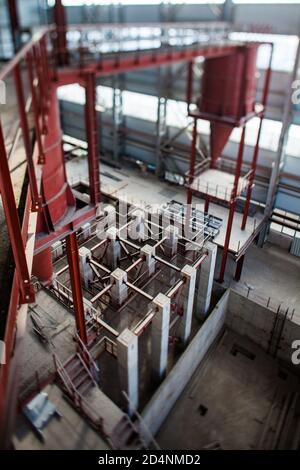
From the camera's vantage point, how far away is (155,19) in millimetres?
21406

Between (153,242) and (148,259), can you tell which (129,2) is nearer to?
(153,242)

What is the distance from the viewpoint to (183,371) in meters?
14.9

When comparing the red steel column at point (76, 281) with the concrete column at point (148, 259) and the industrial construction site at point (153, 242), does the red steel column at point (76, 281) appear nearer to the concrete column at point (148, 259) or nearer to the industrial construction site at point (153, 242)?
the industrial construction site at point (153, 242)

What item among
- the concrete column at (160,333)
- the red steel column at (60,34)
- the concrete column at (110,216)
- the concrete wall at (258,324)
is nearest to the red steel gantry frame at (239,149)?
the concrete wall at (258,324)

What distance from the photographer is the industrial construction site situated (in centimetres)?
806

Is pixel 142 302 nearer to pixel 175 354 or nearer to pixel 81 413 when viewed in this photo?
pixel 175 354

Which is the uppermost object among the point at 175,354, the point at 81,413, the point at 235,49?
the point at 235,49

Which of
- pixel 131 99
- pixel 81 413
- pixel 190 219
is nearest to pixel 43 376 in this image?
pixel 81 413

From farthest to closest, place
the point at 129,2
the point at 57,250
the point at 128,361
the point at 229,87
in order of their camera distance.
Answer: the point at 129,2 → the point at 57,250 → the point at 229,87 → the point at 128,361

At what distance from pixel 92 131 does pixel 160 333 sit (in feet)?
25.8

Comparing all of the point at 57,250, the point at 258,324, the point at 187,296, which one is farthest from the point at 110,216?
the point at 258,324

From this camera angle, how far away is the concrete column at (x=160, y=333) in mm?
12766

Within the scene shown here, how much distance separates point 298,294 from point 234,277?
10.4ft

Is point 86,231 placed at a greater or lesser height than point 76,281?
lesser
